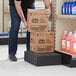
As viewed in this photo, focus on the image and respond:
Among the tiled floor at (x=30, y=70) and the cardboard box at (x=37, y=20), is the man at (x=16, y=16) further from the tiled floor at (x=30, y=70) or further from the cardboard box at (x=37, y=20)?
the tiled floor at (x=30, y=70)

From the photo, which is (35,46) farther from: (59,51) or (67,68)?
(67,68)

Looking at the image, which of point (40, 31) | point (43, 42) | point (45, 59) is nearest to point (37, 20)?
point (40, 31)

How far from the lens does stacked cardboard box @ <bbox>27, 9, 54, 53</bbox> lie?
3066 millimetres

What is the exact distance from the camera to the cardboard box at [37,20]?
3109 mm

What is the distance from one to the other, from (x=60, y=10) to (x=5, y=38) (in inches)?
Result: 83.6

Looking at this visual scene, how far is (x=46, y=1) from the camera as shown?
10.9 ft

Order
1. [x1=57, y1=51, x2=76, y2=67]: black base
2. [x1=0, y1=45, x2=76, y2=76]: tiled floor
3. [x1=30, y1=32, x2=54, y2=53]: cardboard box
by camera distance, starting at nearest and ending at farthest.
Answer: [x1=0, y1=45, x2=76, y2=76]: tiled floor, [x1=57, y1=51, x2=76, y2=67]: black base, [x1=30, y1=32, x2=54, y2=53]: cardboard box

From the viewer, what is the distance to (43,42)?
3078mm

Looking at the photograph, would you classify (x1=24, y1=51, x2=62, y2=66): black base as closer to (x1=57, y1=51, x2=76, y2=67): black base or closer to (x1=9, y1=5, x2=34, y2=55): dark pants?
(x1=57, y1=51, x2=76, y2=67): black base

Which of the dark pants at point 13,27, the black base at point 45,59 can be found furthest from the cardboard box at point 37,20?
the black base at point 45,59

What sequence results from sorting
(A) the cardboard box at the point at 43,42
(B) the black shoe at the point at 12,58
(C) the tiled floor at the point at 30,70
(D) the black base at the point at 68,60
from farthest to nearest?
(B) the black shoe at the point at 12,58 < (A) the cardboard box at the point at 43,42 < (D) the black base at the point at 68,60 < (C) the tiled floor at the point at 30,70

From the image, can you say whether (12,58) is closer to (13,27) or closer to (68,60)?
(13,27)

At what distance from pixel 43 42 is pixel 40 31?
15 centimetres

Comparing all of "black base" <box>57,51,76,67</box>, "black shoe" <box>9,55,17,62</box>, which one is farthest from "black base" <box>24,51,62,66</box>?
"black shoe" <box>9,55,17,62</box>
